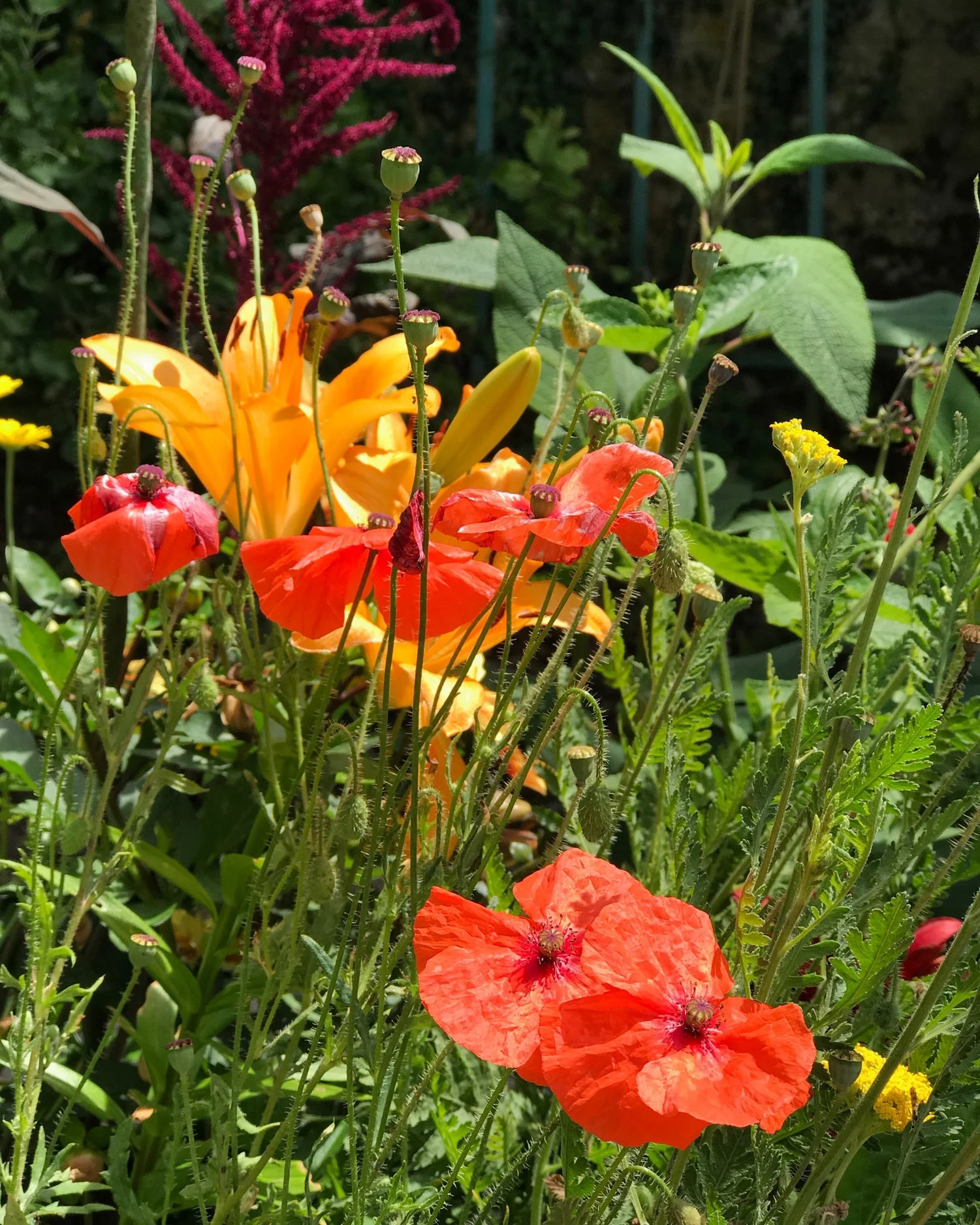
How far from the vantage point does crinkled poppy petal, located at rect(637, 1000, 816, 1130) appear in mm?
361

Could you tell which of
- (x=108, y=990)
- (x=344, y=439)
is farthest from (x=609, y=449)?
(x=108, y=990)

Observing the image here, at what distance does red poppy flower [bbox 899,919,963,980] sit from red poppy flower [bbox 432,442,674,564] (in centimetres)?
31

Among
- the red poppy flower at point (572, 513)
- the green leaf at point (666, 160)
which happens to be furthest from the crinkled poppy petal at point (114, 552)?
the green leaf at point (666, 160)

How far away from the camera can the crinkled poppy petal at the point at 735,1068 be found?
1.19ft

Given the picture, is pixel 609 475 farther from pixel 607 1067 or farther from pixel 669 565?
pixel 607 1067

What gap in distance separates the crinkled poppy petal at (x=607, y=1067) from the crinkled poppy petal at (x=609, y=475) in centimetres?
18

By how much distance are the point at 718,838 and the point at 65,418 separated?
1.63 metres

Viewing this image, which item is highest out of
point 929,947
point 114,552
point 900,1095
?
point 114,552

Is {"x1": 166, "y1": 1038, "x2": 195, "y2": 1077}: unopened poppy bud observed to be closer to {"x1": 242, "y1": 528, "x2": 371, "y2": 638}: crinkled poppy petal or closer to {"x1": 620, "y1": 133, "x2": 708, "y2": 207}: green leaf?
{"x1": 242, "y1": 528, "x2": 371, "y2": 638}: crinkled poppy petal

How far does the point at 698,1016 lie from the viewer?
39 centimetres

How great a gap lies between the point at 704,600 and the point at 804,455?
0.14 metres

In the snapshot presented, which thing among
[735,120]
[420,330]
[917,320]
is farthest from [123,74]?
[735,120]

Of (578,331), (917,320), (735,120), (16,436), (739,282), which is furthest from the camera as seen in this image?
(735,120)

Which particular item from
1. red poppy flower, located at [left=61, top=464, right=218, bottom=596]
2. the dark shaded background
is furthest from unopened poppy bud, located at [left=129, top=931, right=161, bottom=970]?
the dark shaded background
